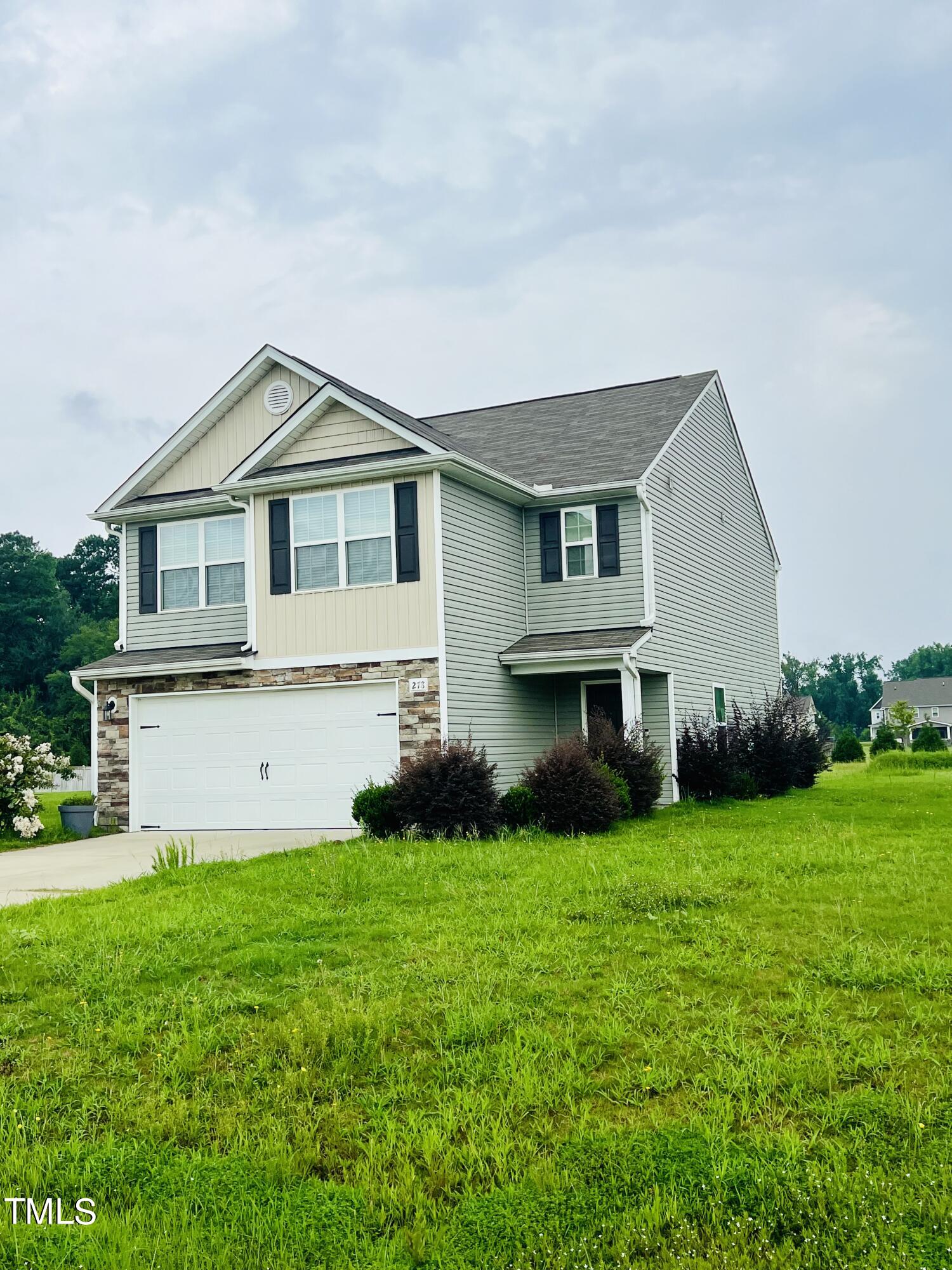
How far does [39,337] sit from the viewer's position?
79.3 ft

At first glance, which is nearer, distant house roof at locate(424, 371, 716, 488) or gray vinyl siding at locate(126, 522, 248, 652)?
gray vinyl siding at locate(126, 522, 248, 652)

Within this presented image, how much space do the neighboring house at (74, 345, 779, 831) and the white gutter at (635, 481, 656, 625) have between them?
4cm

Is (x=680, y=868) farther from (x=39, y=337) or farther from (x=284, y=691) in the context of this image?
(x=39, y=337)

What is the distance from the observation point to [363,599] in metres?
16.4

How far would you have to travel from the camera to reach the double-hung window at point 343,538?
53.7ft

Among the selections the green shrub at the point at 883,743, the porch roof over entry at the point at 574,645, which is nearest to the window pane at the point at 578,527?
the porch roof over entry at the point at 574,645

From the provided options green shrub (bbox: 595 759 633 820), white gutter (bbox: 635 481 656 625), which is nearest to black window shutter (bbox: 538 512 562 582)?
white gutter (bbox: 635 481 656 625)

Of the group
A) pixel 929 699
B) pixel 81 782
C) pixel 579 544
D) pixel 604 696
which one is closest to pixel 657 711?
pixel 604 696

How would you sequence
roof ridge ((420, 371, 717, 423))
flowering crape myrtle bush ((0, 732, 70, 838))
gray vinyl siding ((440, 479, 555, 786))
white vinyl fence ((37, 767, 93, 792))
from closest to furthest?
gray vinyl siding ((440, 479, 555, 786)) → flowering crape myrtle bush ((0, 732, 70, 838)) → roof ridge ((420, 371, 717, 423)) → white vinyl fence ((37, 767, 93, 792))

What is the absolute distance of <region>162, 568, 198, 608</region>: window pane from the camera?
62.0 feet

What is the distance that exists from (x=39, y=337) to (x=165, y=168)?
813 centimetres

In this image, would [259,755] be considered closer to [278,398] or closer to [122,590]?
[122,590]

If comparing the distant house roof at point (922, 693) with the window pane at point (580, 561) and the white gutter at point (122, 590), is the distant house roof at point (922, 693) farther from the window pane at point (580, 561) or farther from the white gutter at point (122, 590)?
the white gutter at point (122, 590)

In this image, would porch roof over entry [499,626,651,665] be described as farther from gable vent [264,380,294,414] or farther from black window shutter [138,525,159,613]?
black window shutter [138,525,159,613]
